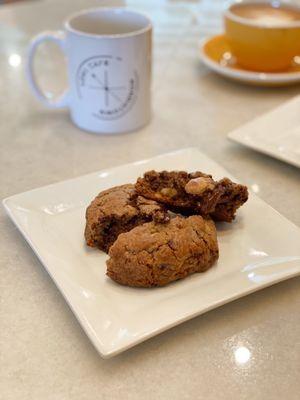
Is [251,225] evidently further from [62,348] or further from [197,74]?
[197,74]

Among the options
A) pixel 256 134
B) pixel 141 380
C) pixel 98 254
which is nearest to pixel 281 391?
pixel 141 380

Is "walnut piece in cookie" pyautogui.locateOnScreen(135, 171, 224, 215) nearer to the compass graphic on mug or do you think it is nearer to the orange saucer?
the compass graphic on mug

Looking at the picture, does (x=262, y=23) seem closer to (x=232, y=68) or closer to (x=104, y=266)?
(x=232, y=68)

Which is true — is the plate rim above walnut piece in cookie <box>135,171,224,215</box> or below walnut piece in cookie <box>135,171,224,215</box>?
below

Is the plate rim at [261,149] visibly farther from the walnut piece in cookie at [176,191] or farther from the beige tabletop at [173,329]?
the walnut piece in cookie at [176,191]

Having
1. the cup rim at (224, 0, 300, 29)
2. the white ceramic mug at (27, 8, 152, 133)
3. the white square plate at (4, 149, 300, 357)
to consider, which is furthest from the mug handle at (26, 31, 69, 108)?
the cup rim at (224, 0, 300, 29)

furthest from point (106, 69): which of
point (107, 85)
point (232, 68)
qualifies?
point (232, 68)
